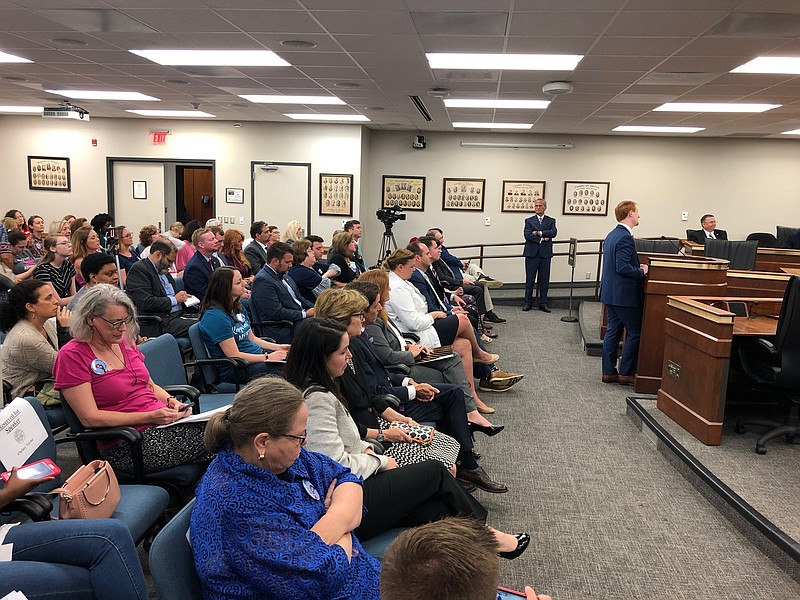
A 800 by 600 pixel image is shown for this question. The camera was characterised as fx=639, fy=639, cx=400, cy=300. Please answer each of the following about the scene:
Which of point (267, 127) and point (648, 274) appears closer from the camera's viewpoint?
point (648, 274)

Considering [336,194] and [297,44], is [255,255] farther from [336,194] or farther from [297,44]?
[336,194]

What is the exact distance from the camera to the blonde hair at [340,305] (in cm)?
309

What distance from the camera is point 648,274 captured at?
5.49 metres

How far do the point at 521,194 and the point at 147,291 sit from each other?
8.24m

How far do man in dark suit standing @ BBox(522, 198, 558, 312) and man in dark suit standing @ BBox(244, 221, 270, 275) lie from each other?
4.37m


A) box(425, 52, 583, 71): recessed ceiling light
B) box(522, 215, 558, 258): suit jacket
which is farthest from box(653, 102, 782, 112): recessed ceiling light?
box(425, 52, 583, 71): recessed ceiling light

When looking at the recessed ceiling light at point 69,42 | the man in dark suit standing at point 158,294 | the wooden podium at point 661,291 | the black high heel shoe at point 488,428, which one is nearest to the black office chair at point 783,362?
the wooden podium at point 661,291

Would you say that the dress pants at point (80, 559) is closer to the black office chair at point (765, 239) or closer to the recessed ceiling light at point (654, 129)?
the recessed ceiling light at point (654, 129)

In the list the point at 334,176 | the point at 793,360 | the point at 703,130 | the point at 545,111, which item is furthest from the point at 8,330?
the point at 703,130

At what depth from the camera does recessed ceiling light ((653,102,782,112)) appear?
7777mm

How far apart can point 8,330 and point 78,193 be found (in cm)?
922

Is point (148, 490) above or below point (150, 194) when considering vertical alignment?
below

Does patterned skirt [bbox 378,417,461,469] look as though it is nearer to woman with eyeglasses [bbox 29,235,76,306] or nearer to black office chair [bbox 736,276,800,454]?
black office chair [bbox 736,276,800,454]

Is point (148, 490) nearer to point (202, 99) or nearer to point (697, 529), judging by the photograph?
point (697, 529)
